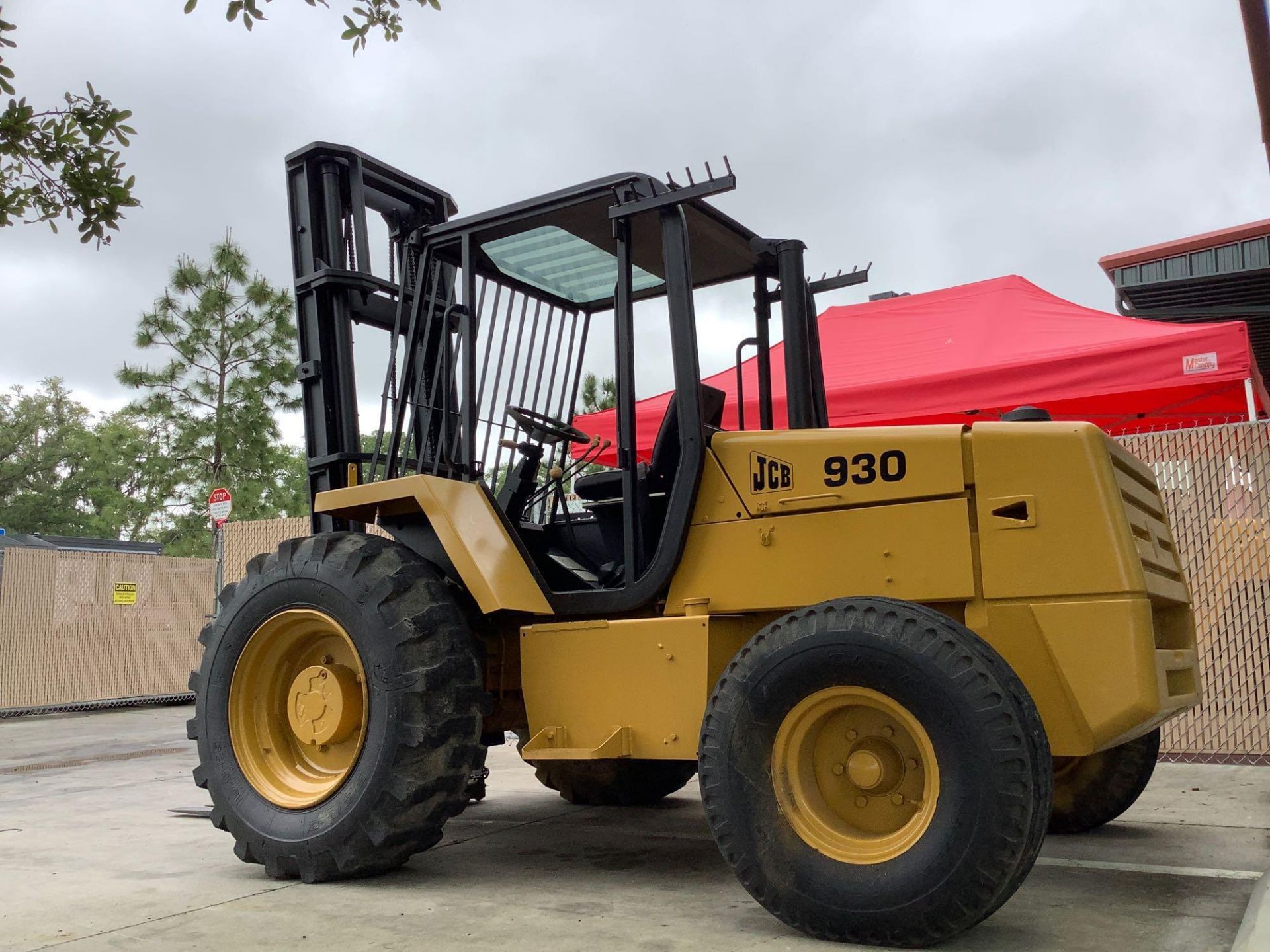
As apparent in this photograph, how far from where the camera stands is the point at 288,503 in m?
26.5

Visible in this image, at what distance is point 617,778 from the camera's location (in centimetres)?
662

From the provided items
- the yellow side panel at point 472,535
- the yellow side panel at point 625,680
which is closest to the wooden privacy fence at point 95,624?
the yellow side panel at point 472,535

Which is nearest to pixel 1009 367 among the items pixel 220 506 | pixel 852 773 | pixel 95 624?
pixel 852 773

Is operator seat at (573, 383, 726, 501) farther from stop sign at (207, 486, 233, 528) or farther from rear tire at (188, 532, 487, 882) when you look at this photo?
stop sign at (207, 486, 233, 528)

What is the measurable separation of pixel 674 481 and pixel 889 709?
136cm

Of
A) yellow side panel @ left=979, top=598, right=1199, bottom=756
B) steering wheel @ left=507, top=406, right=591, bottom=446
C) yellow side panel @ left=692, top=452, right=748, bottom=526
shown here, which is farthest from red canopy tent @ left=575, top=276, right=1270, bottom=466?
yellow side panel @ left=979, top=598, right=1199, bottom=756

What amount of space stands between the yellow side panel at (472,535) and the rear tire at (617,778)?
6.79ft

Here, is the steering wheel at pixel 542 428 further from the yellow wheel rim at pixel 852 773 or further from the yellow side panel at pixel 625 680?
the yellow wheel rim at pixel 852 773

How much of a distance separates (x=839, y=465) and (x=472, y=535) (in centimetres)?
158

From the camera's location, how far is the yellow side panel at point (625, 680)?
4.42 m

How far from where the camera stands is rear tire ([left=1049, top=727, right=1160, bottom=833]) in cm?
543

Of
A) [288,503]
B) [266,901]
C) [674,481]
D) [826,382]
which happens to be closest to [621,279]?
[674,481]

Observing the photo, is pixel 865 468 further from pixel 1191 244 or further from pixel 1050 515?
pixel 1191 244

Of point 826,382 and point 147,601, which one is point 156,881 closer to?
point 826,382
